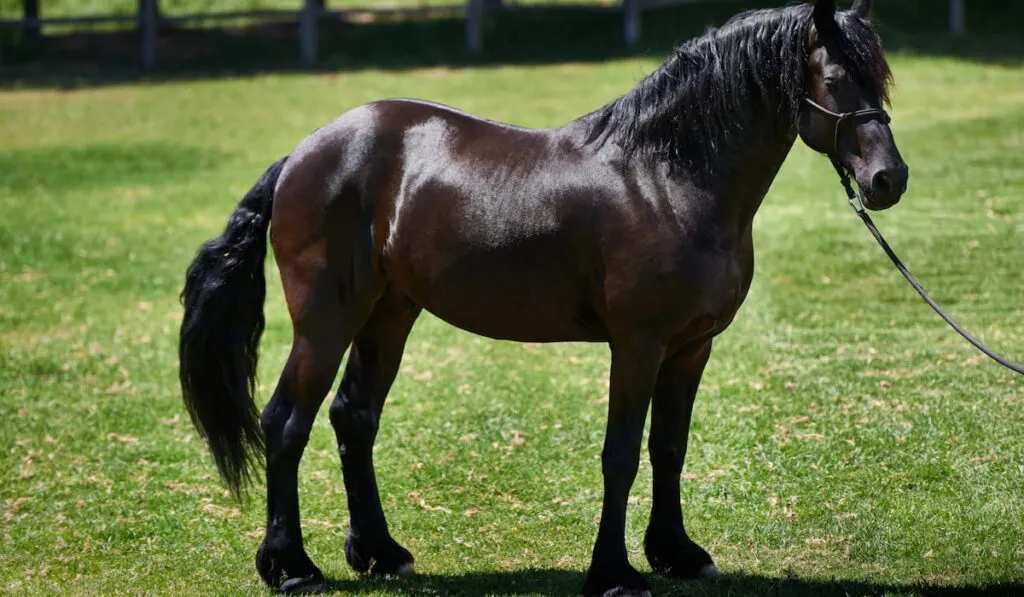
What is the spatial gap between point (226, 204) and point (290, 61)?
9.99 m

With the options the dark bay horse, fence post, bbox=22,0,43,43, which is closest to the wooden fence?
fence post, bbox=22,0,43,43

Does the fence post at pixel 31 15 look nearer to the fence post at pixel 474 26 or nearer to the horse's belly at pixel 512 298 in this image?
the fence post at pixel 474 26

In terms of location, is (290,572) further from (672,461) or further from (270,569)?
(672,461)

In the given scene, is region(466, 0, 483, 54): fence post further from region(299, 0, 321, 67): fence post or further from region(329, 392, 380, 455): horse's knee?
region(329, 392, 380, 455): horse's knee

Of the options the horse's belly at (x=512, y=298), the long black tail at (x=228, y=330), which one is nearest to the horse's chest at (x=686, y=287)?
the horse's belly at (x=512, y=298)

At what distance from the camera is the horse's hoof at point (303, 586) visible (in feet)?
17.4

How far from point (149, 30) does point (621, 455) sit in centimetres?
2191

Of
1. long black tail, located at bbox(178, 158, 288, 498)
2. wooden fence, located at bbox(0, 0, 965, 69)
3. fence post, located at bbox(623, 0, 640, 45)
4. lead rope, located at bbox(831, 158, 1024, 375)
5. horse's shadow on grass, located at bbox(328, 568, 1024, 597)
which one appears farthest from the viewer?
fence post, located at bbox(623, 0, 640, 45)

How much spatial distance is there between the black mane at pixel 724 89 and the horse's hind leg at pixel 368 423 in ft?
4.52

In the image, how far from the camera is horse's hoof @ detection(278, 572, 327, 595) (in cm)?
531

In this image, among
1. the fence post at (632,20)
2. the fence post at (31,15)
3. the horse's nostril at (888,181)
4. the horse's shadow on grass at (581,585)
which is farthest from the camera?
the fence post at (31,15)

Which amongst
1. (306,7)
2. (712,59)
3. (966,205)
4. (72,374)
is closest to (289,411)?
(712,59)

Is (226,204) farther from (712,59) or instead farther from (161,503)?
(712,59)

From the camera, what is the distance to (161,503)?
679cm
